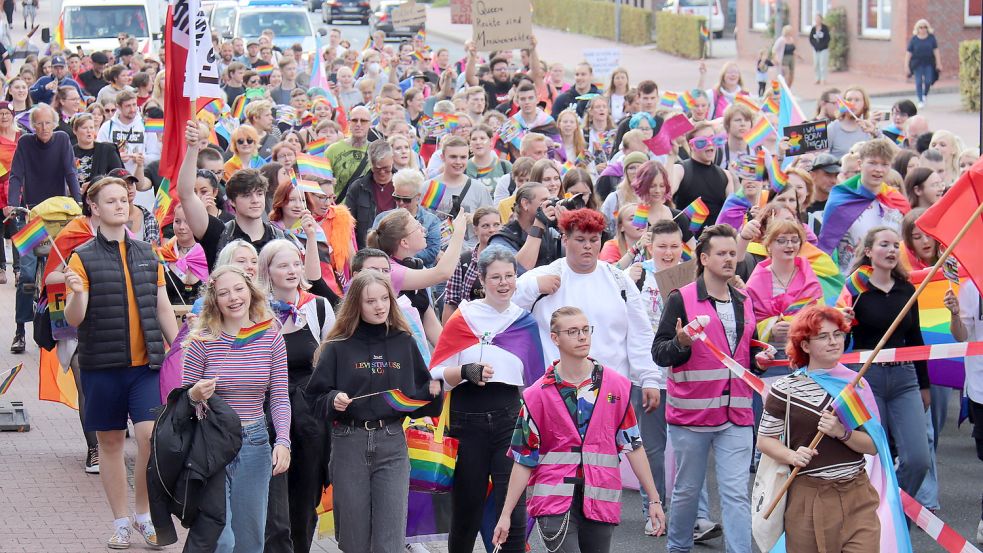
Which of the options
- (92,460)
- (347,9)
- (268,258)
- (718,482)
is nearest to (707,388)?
(718,482)

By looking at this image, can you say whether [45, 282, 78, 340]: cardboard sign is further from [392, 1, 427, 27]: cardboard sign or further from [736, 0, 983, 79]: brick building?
[736, 0, 983, 79]: brick building

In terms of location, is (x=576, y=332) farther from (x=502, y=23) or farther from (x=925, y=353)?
(x=502, y=23)

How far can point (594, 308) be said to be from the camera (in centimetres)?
795

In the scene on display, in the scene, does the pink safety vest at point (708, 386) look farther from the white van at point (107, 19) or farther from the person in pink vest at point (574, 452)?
the white van at point (107, 19)

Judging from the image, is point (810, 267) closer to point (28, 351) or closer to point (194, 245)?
point (194, 245)

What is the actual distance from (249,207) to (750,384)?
3.13 meters

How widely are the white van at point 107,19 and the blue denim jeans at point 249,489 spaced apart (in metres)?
26.0

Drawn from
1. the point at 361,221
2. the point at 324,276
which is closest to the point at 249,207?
the point at 324,276

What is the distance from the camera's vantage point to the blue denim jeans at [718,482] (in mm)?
7512

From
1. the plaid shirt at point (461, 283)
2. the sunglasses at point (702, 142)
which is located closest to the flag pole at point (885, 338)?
the plaid shirt at point (461, 283)

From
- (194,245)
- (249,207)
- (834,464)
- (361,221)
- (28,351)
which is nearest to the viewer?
(834,464)

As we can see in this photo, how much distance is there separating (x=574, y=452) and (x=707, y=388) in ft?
3.95

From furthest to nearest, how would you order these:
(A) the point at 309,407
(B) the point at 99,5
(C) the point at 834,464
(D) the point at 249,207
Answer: (B) the point at 99,5 < (D) the point at 249,207 < (A) the point at 309,407 < (C) the point at 834,464

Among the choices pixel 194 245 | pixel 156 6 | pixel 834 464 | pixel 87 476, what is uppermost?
pixel 156 6
